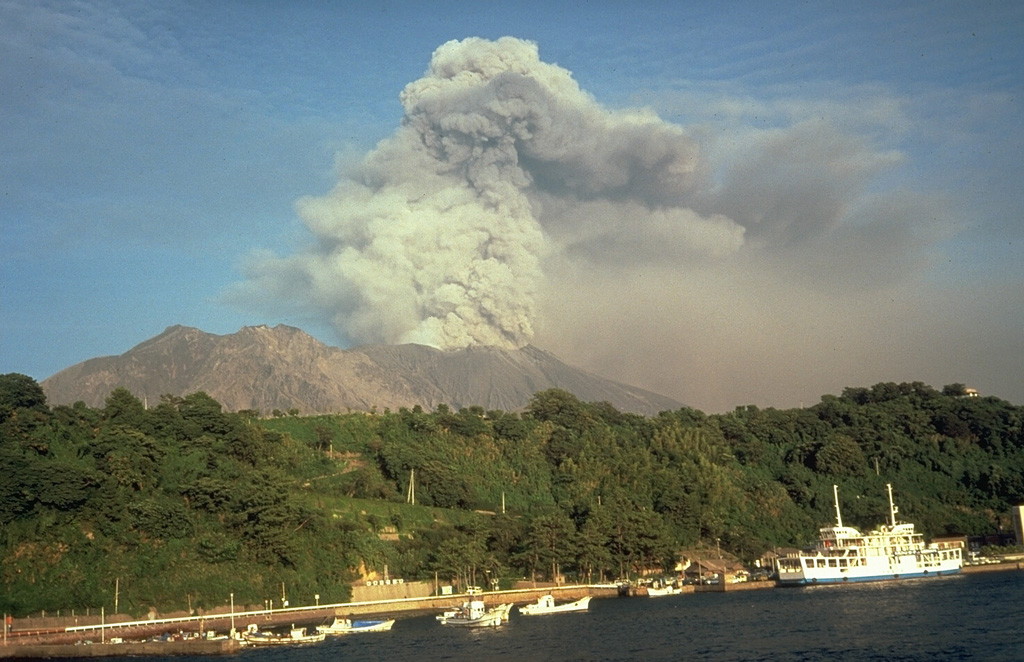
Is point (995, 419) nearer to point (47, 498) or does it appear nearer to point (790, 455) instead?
point (790, 455)

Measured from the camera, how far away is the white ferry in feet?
272

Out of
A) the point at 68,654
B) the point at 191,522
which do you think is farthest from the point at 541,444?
the point at 68,654

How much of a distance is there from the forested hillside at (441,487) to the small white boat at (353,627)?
22.5ft

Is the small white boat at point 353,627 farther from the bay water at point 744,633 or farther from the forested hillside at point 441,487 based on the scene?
the forested hillside at point 441,487

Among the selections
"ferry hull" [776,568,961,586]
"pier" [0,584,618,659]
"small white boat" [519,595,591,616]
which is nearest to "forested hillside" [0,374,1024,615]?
"pier" [0,584,618,659]

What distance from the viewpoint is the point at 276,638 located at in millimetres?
59031

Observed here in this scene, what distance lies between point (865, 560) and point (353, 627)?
4088 centimetres

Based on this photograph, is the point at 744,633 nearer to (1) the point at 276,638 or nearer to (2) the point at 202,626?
(1) the point at 276,638

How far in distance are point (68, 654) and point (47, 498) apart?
1323cm

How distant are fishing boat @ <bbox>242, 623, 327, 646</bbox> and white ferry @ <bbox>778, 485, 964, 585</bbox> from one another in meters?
38.9

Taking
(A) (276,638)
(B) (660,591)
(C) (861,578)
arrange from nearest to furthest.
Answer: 1. (A) (276,638)
2. (B) (660,591)
3. (C) (861,578)

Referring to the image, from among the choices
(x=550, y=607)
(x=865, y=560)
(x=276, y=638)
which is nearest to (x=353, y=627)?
(x=276, y=638)

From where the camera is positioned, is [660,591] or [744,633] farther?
[660,591]

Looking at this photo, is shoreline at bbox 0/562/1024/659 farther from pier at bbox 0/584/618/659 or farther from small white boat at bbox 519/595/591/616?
small white boat at bbox 519/595/591/616
